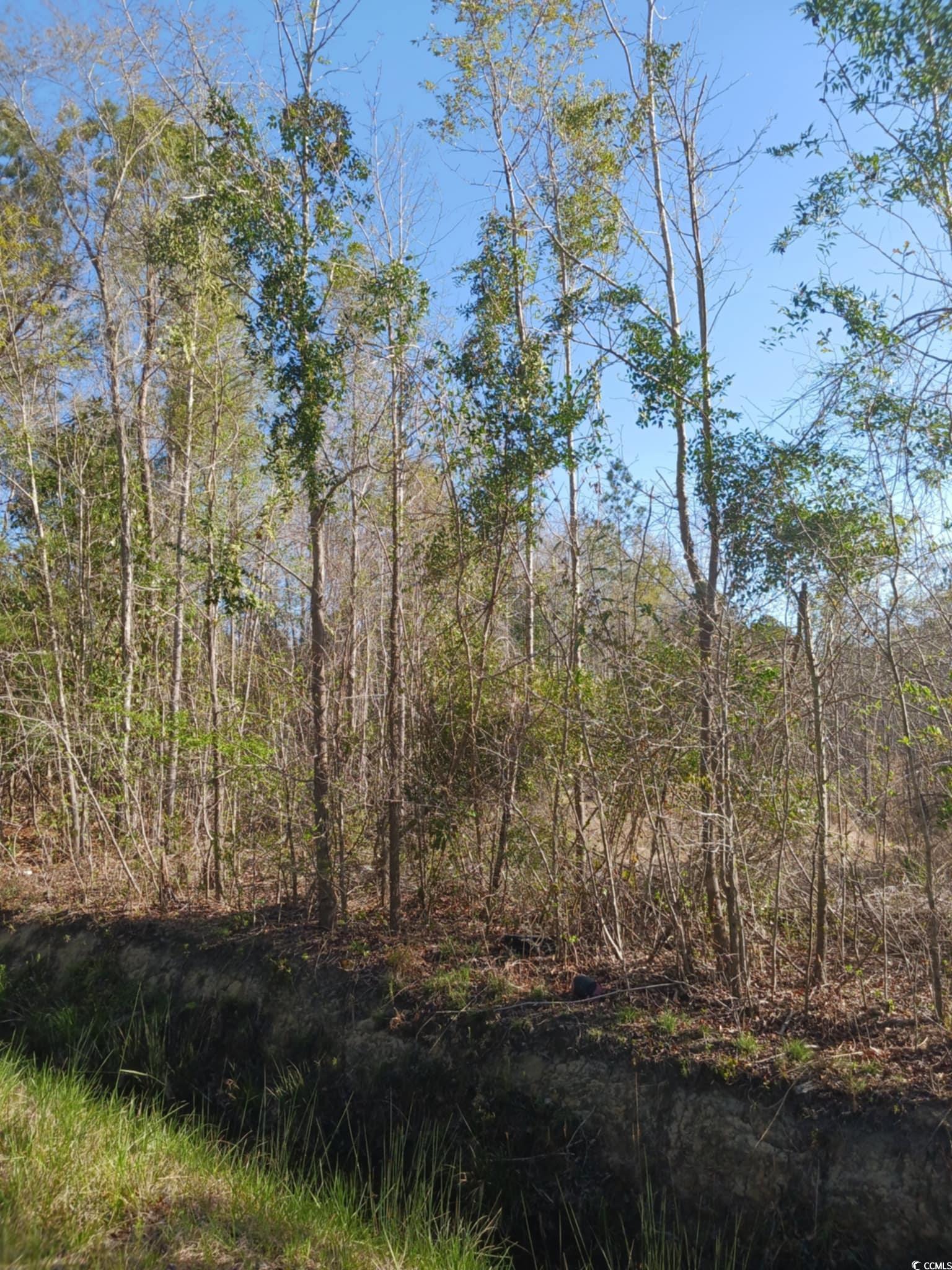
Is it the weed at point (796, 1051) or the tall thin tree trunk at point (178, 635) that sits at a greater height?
the tall thin tree trunk at point (178, 635)

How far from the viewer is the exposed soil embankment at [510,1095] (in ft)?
14.4

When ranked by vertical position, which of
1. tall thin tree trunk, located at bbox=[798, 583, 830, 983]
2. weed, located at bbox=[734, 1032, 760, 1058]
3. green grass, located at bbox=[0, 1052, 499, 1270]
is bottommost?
green grass, located at bbox=[0, 1052, 499, 1270]

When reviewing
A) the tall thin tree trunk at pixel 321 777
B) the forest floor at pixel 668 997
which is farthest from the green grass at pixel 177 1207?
the tall thin tree trunk at pixel 321 777

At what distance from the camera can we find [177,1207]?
4.44 meters

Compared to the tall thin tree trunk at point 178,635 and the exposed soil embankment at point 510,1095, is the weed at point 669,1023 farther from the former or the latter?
the tall thin tree trunk at point 178,635

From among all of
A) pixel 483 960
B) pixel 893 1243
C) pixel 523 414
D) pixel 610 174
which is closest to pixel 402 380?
pixel 523 414

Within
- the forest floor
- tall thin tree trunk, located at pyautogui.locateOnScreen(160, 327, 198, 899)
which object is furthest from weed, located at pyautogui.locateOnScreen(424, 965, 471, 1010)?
tall thin tree trunk, located at pyautogui.locateOnScreen(160, 327, 198, 899)

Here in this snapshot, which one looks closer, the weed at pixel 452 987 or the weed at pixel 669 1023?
the weed at pixel 669 1023

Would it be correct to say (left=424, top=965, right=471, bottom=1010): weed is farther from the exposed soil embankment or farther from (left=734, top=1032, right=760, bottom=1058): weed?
(left=734, top=1032, right=760, bottom=1058): weed

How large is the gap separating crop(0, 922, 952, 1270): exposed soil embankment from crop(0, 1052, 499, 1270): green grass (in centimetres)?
52

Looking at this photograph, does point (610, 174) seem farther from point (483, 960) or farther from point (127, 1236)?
point (127, 1236)

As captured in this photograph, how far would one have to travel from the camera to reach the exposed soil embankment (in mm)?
4398

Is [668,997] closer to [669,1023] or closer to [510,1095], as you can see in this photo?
[669,1023]

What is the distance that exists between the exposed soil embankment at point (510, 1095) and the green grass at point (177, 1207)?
517 mm
